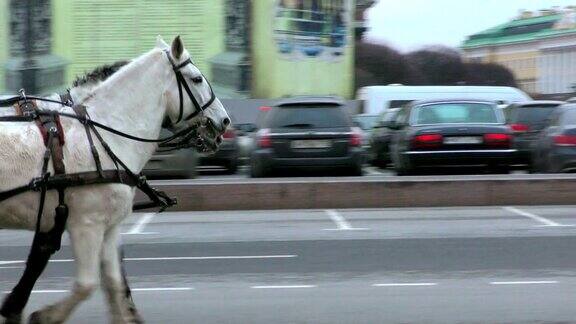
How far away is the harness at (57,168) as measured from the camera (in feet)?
19.5

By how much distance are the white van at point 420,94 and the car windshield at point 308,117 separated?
617 inches

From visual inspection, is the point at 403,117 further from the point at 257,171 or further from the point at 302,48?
the point at 302,48

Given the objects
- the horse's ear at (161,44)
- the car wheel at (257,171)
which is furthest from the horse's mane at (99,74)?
the car wheel at (257,171)

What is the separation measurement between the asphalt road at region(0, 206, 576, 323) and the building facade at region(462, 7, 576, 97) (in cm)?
9602

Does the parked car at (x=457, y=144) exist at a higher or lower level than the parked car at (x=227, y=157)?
higher

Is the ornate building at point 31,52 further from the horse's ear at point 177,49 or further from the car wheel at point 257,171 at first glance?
the horse's ear at point 177,49

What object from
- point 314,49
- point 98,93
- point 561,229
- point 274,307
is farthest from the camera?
point 314,49

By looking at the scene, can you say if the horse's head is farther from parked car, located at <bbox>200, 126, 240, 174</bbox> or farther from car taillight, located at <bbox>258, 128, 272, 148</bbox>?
parked car, located at <bbox>200, 126, 240, 174</bbox>

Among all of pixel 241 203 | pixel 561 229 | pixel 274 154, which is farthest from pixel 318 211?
pixel 561 229

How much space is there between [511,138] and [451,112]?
127 cm

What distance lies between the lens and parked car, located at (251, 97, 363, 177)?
60.0ft

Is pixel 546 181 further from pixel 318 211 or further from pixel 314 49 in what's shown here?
pixel 314 49

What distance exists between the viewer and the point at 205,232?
1339 centimetres

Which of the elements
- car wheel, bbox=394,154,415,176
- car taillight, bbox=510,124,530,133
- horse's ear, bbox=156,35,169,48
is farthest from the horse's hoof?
car taillight, bbox=510,124,530,133
